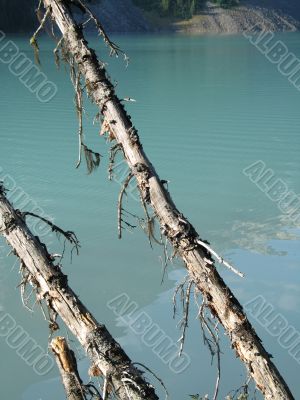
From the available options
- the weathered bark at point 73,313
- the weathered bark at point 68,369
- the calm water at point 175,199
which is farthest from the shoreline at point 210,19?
the weathered bark at point 68,369

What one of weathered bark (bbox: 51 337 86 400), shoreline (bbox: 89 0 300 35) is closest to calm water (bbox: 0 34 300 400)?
weathered bark (bbox: 51 337 86 400)

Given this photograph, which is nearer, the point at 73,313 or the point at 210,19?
the point at 73,313

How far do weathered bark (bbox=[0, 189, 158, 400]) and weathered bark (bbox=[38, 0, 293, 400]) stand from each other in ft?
2.18

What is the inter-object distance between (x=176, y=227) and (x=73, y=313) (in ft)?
2.46

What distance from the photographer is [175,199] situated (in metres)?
12.7

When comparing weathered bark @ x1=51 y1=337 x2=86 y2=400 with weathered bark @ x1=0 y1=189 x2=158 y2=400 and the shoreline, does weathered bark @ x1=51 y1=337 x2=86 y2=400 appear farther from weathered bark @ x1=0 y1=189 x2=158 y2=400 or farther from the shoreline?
the shoreline

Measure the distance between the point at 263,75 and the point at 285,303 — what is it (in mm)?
27318

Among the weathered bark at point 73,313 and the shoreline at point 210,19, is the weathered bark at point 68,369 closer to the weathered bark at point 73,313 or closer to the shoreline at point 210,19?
the weathered bark at point 73,313

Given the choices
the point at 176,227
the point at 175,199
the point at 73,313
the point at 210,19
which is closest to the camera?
the point at 73,313

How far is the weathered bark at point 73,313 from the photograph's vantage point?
3.18m

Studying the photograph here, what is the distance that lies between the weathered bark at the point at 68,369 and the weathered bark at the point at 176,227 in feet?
2.56

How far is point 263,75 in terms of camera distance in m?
34.6

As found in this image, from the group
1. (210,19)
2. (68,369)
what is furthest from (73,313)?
(210,19)

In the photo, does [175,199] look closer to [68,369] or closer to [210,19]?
[68,369]
